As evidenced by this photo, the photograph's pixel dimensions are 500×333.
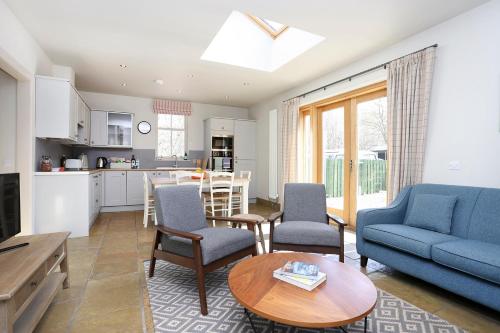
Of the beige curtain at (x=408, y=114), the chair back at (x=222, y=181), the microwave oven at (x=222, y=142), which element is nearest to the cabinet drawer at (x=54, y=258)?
the chair back at (x=222, y=181)

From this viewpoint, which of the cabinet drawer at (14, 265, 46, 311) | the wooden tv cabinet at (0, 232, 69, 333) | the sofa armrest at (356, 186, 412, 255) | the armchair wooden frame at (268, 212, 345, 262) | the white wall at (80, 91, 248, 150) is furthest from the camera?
the white wall at (80, 91, 248, 150)

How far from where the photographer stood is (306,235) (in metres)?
2.58

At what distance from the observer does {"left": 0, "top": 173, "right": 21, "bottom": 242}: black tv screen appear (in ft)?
5.91

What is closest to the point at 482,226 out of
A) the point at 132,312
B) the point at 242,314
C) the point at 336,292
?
the point at 336,292

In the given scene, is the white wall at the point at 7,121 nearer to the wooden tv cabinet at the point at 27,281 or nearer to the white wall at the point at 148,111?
the wooden tv cabinet at the point at 27,281

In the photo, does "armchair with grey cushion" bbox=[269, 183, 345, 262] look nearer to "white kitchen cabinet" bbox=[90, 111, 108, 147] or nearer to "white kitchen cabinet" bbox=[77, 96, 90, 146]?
"white kitchen cabinet" bbox=[77, 96, 90, 146]

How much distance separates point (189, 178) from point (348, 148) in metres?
2.73

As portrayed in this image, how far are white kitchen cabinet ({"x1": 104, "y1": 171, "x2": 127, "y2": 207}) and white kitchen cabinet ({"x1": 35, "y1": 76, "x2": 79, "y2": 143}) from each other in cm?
189

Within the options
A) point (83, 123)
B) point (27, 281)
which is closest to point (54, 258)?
point (27, 281)

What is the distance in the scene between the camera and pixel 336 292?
60.7 inches

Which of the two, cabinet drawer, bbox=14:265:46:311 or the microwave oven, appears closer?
cabinet drawer, bbox=14:265:46:311

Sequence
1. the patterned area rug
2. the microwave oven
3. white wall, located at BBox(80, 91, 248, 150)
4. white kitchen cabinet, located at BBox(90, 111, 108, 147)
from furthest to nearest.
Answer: the microwave oven
white wall, located at BBox(80, 91, 248, 150)
white kitchen cabinet, located at BBox(90, 111, 108, 147)
the patterned area rug

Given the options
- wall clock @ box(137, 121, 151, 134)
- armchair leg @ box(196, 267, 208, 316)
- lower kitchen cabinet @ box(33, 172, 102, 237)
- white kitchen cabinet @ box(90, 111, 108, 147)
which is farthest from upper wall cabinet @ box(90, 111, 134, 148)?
armchair leg @ box(196, 267, 208, 316)

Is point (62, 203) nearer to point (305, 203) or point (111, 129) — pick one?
point (111, 129)
